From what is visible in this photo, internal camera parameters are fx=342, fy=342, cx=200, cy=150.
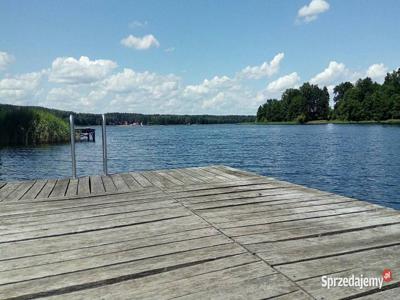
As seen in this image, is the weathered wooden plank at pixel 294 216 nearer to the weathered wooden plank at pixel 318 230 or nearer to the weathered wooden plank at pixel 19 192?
the weathered wooden plank at pixel 318 230

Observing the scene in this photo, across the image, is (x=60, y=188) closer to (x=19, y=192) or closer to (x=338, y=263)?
(x=19, y=192)

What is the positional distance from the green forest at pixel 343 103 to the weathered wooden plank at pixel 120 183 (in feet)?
310

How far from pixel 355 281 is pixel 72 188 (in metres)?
4.19

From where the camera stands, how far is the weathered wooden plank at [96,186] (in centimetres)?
488

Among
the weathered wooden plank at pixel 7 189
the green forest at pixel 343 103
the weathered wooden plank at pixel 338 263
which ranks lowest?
the weathered wooden plank at pixel 338 263

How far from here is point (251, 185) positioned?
17.2 ft

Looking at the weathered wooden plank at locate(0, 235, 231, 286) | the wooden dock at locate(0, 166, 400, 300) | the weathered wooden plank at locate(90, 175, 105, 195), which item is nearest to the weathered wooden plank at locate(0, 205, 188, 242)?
the wooden dock at locate(0, 166, 400, 300)

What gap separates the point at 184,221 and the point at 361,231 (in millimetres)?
1609

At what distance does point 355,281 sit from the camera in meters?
2.09

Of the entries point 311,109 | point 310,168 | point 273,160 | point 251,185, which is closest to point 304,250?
point 251,185


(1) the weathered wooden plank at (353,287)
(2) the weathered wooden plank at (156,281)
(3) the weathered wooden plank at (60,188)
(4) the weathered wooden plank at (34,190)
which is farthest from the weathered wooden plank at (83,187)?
(1) the weathered wooden plank at (353,287)

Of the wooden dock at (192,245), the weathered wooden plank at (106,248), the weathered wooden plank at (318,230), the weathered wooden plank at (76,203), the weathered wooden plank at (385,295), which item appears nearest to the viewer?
the weathered wooden plank at (385,295)

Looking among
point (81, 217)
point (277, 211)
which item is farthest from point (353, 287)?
point (81, 217)

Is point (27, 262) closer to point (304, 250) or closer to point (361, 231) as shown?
point (304, 250)
